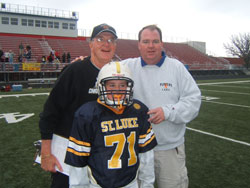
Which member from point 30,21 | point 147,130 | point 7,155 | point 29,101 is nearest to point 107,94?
point 147,130

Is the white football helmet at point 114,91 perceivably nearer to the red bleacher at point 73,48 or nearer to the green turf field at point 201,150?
the green turf field at point 201,150

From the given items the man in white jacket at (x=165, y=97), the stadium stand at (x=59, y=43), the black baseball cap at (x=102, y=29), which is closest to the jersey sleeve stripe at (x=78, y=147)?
the man in white jacket at (x=165, y=97)

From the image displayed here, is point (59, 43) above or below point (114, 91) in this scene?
above

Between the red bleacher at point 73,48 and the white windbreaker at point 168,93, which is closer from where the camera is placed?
the white windbreaker at point 168,93

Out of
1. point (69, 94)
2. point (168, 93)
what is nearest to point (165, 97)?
point (168, 93)

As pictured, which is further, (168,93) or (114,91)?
(168,93)

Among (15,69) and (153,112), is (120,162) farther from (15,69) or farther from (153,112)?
(15,69)

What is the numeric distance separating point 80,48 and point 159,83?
26.3m

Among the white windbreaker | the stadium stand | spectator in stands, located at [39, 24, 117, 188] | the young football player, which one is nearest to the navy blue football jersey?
the young football player

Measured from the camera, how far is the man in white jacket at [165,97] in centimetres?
239

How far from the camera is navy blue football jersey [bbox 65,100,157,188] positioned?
1.80 meters

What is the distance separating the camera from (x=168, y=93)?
2.42 metres

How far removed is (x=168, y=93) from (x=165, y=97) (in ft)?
0.17

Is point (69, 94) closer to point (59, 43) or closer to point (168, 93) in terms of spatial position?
point (168, 93)
